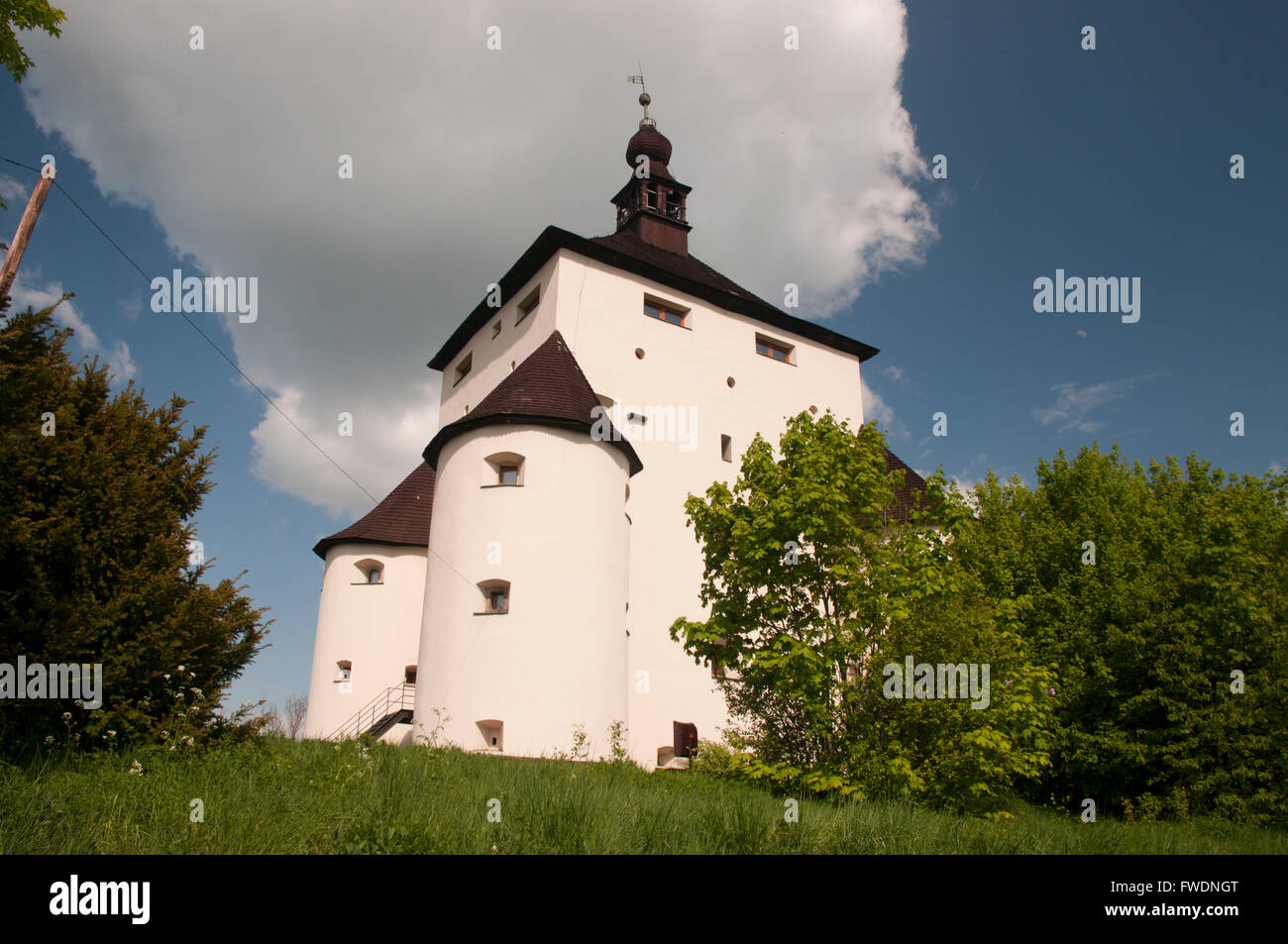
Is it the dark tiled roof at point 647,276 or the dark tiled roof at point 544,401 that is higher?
the dark tiled roof at point 647,276

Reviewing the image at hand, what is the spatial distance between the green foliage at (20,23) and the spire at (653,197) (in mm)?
20818

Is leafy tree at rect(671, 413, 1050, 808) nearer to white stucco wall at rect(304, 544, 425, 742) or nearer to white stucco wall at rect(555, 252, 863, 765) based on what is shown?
white stucco wall at rect(555, 252, 863, 765)

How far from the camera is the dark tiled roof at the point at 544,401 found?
55.7 feet

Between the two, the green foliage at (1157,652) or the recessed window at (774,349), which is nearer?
the green foliage at (1157,652)

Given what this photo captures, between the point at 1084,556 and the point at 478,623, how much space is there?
14.4 meters

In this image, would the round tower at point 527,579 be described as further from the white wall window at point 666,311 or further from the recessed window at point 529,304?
the white wall window at point 666,311

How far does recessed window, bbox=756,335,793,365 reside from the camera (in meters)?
25.2

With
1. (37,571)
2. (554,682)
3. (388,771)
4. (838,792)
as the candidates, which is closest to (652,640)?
(554,682)

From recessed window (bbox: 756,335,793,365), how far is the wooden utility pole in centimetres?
1912

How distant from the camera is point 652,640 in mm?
19359

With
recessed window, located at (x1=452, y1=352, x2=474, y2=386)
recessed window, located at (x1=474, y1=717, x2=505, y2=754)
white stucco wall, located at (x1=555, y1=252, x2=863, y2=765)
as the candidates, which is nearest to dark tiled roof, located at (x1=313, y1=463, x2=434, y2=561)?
recessed window, located at (x1=452, y1=352, x2=474, y2=386)

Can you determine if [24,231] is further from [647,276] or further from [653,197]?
[653,197]

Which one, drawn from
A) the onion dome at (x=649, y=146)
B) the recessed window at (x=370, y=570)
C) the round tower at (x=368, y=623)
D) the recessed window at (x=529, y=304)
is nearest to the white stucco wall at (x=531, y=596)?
the round tower at (x=368, y=623)
